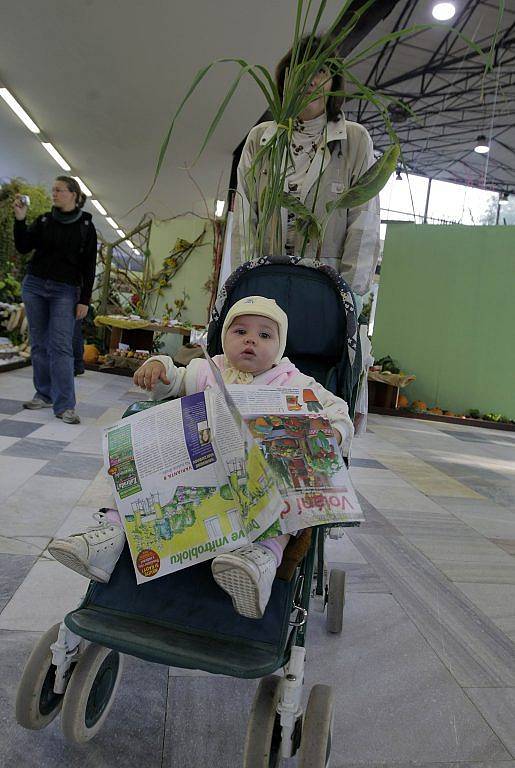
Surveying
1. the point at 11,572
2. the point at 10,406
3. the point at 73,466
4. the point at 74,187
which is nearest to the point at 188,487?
the point at 11,572

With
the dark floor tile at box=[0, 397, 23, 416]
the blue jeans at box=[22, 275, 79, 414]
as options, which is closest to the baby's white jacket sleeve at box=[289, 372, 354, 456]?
the blue jeans at box=[22, 275, 79, 414]

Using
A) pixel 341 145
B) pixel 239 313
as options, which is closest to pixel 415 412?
pixel 341 145

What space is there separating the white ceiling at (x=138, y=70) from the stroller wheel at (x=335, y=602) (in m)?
2.38

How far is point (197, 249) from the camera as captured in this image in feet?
26.7

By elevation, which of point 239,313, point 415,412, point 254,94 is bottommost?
point 415,412

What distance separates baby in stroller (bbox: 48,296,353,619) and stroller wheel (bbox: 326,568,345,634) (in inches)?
18.6

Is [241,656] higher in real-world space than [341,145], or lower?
lower

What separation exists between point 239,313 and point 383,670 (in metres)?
0.95

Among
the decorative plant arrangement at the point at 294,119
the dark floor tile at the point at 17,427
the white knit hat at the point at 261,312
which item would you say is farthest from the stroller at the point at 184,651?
the dark floor tile at the point at 17,427

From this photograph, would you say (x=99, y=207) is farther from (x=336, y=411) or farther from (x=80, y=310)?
(x=336, y=411)

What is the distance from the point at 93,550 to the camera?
1.04 meters

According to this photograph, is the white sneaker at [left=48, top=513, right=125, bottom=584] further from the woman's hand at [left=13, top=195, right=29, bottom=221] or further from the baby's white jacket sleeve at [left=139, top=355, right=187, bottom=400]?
the woman's hand at [left=13, top=195, right=29, bottom=221]

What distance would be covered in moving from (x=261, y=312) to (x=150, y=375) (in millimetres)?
297

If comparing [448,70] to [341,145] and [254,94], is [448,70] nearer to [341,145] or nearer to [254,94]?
[254,94]
